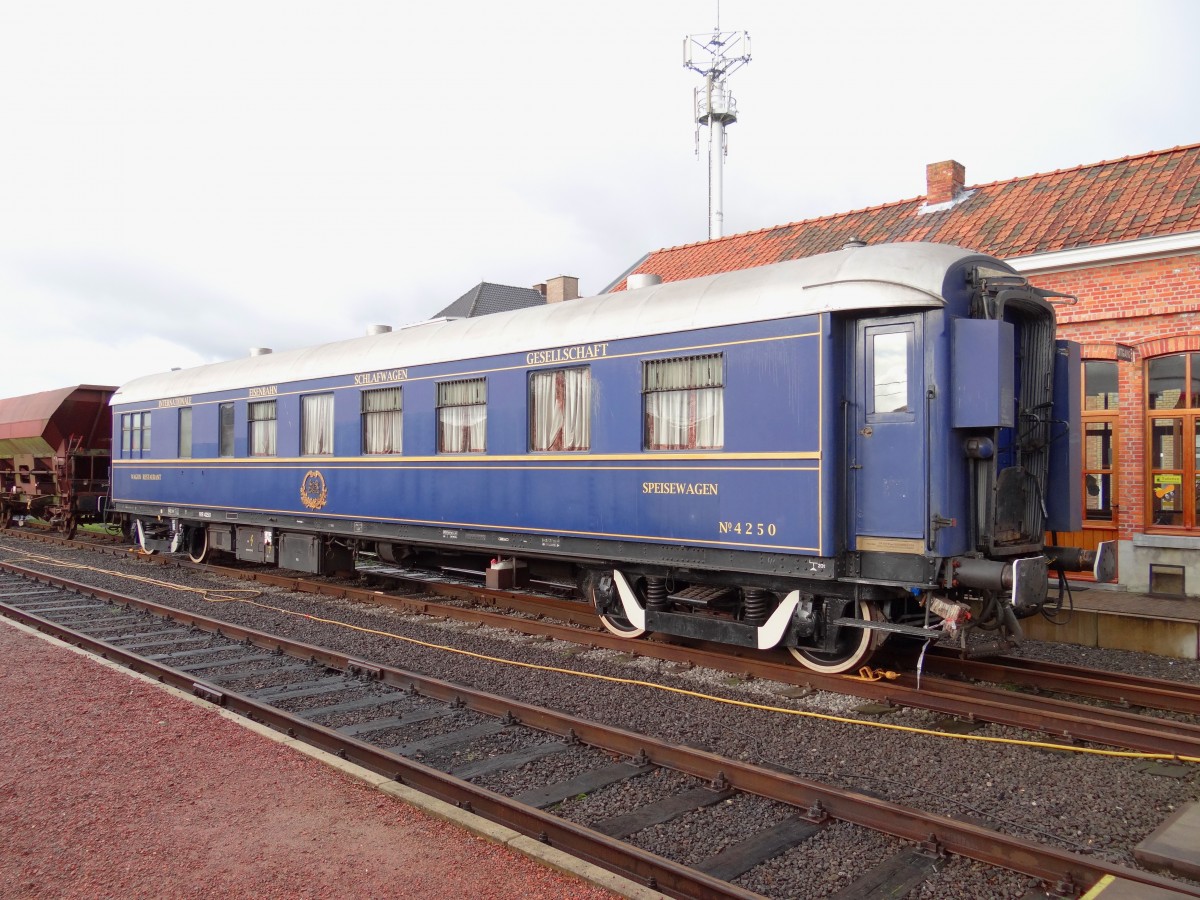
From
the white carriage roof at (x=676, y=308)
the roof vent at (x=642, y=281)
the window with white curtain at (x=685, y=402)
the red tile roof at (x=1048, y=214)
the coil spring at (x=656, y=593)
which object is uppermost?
the red tile roof at (x=1048, y=214)

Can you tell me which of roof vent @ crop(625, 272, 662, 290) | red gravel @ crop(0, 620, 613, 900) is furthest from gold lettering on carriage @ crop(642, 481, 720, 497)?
red gravel @ crop(0, 620, 613, 900)

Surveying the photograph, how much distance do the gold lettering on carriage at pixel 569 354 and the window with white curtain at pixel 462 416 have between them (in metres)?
0.90

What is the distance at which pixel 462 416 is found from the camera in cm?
1045

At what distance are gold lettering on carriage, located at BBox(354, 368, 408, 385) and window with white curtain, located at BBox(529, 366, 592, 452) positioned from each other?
7.95 ft

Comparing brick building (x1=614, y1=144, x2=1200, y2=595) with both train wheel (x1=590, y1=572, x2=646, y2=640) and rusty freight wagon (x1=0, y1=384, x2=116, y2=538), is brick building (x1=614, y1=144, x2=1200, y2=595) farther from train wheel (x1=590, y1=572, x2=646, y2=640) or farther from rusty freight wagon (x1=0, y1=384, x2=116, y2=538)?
rusty freight wagon (x1=0, y1=384, x2=116, y2=538)

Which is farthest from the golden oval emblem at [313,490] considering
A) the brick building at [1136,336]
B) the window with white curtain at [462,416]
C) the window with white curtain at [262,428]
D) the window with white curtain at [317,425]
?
the brick building at [1136,336]

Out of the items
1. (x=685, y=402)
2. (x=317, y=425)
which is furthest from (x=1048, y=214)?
(x=317, y=425)

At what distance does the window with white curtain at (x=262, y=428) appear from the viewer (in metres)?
13.7

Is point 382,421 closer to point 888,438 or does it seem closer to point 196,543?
point 888,438

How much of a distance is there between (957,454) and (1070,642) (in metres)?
4.26

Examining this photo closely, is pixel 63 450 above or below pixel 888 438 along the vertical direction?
above

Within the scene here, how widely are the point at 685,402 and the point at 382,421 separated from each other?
5.06 metres

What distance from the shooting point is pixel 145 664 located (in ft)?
26.6

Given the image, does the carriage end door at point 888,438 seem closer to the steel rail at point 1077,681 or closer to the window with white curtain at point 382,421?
the steel rail at point 1077,681
